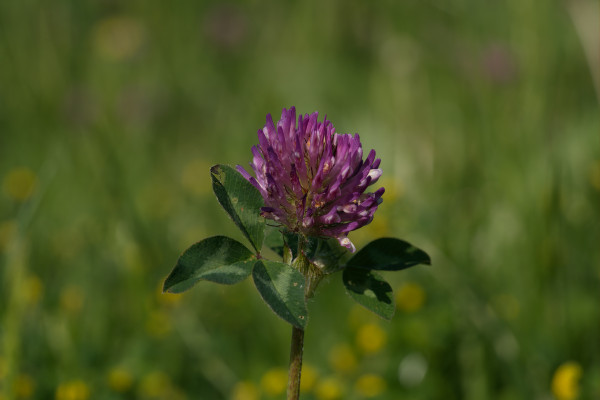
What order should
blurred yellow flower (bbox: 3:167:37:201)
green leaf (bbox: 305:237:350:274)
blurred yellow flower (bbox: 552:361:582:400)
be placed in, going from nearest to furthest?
1. green leaf (bbox: 305:237:350:274)
2. blurred yellow flower (bbox: 552:361:582:400)
3. blurred yellow flower (bbox: 3:167:37:201)

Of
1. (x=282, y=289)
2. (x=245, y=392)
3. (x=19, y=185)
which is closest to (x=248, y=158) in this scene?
(x=19, y=185)

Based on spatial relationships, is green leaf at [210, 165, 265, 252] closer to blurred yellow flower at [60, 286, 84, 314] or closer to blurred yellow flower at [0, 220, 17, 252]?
blurred yellow flower at [60, 286, 84, 314]

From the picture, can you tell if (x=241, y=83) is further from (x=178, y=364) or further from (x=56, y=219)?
(x=178, y=364)

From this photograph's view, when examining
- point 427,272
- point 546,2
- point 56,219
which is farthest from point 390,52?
point 56,219

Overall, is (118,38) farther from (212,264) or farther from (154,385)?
(212,264)

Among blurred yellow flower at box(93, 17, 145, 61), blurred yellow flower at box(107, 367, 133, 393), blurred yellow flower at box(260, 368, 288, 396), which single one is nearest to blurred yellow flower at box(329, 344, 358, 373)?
blurred yellow flower at box(260, 368, 288, 396)

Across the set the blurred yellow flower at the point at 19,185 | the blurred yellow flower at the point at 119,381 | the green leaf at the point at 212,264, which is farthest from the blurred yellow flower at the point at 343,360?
the blurred yellow flower at the point at 19,185
